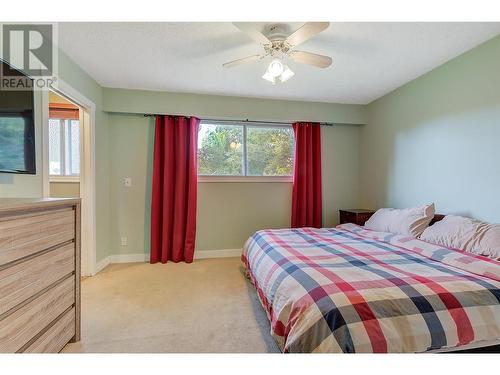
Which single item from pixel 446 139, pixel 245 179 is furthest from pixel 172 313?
pixel 446 139

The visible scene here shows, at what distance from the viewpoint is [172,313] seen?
79.5 inches

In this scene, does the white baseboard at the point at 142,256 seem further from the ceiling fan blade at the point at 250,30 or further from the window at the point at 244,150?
the ceiling fan blade at the point at 250,30

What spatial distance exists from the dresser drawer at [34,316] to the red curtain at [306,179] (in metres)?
2.85

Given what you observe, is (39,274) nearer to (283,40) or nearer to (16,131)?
(16,131)

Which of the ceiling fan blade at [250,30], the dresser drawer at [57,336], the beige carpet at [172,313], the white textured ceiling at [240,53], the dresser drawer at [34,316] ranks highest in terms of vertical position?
the white textured ceiling at [240,53]

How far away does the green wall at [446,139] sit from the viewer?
2152mm

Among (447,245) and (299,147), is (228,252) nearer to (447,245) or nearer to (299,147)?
(299,147)

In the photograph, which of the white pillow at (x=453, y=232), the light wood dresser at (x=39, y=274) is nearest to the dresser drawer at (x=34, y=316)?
the light wood dresser at (x=39, y=274)

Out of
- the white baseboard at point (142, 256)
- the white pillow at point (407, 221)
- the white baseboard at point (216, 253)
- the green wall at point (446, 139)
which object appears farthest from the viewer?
the white baseboard at point (216, 253)

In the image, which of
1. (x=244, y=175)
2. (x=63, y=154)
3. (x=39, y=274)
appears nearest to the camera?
(x=39, y=274)

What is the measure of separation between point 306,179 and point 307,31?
91.5 inches

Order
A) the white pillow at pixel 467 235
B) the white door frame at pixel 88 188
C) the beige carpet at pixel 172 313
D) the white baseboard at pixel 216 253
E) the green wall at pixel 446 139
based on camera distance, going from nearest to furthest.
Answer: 1. the beige carpet at pixel 172 313
2. the white pillow at pixel 467 235
3. the green wall at pixel 446 139
4. the white door frame at pixel 88 188
5. the white baseboard at pixel 216 253

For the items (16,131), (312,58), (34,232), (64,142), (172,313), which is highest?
(312,58)

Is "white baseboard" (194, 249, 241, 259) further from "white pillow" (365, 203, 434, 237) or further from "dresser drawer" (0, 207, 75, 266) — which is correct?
"dresser drawer" (0, 207, 75, 266)
